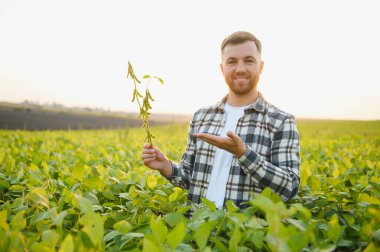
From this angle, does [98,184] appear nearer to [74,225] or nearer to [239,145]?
[74,225]

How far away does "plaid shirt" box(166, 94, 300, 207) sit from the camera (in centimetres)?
163

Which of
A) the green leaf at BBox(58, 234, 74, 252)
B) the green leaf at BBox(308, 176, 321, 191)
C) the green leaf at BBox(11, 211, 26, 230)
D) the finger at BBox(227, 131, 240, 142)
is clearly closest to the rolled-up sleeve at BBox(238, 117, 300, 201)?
the finger at BBox(227, 131, 240, 142)

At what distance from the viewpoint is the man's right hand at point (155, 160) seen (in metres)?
1.93

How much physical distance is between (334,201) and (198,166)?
963mm

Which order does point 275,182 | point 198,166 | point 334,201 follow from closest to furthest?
point 275,182, point 334,201, point 198,166

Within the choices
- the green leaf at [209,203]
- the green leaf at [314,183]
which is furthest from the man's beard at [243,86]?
the green leaf at [209,203]

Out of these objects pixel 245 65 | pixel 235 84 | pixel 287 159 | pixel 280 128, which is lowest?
pixel 287 159

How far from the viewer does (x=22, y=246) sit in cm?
99

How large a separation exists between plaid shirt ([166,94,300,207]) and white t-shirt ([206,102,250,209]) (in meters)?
0.04

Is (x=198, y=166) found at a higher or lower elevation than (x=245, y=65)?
lower

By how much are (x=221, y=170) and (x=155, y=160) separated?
0.49 meters

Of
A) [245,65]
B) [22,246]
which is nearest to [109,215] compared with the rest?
[22,246]

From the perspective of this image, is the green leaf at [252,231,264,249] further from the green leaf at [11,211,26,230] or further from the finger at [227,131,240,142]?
the green leaf at [11,211,26,230]

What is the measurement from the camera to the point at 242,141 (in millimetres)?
1813
